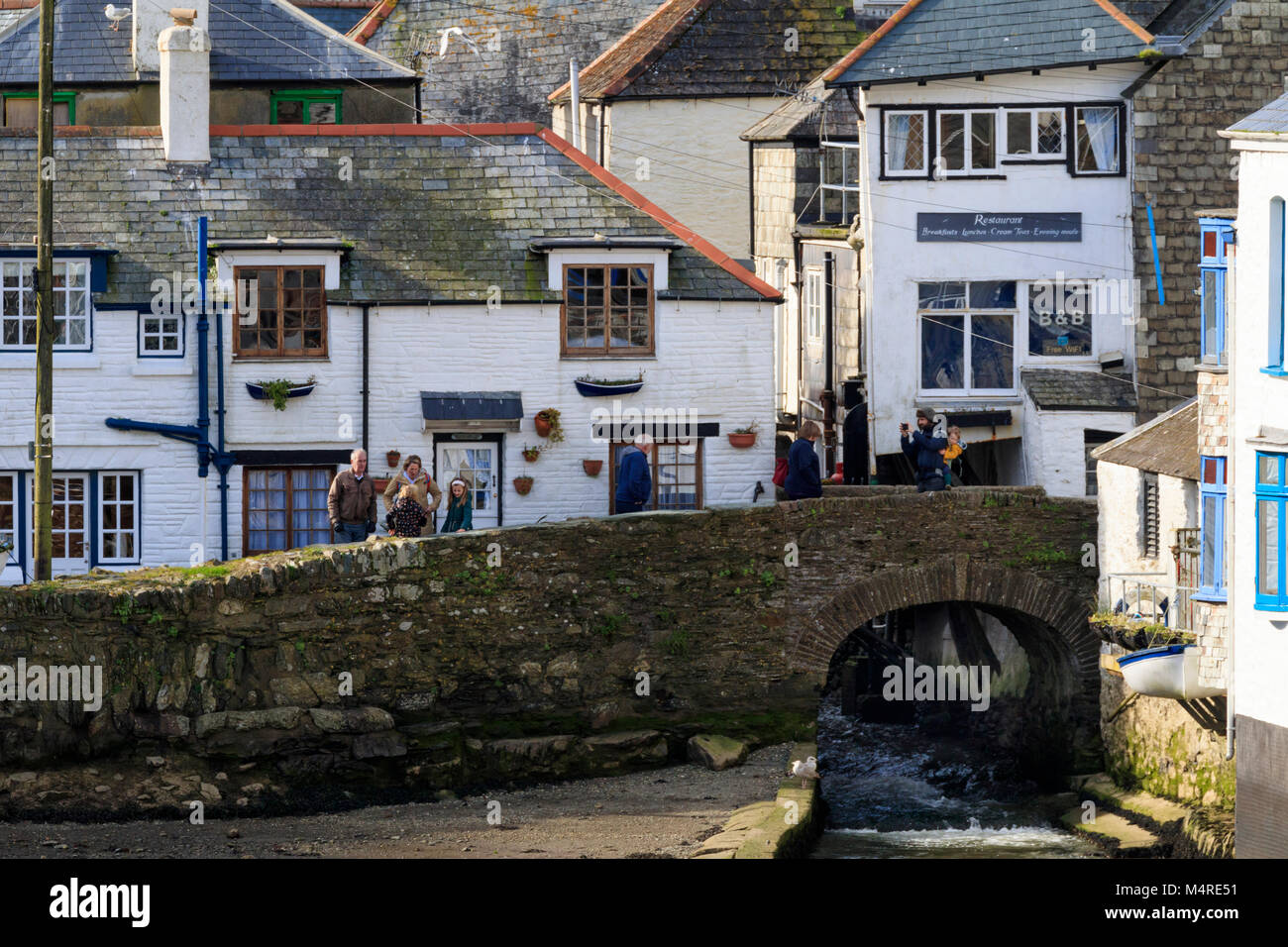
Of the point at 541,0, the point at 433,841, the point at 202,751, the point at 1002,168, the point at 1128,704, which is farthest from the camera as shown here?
the point at 541,0

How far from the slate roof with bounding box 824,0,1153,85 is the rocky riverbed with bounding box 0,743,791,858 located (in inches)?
419

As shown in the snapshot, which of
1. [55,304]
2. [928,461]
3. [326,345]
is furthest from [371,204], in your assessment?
[928,461]

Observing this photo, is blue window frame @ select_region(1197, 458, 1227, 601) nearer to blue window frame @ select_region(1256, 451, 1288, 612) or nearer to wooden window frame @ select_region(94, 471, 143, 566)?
blue window frame @ select_region(1256, 451, 1288, 612)

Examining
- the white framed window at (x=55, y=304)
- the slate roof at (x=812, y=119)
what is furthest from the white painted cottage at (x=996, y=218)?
the white framed window at (x=55, y=304)

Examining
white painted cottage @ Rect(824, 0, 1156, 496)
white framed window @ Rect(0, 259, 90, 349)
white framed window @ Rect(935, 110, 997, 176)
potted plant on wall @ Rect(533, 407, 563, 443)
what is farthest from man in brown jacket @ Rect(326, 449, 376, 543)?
white framed window @ Rect(935, 110, 997, 176)

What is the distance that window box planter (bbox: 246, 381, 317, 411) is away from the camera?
3625 cm

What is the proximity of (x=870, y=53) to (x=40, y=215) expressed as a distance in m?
12.3

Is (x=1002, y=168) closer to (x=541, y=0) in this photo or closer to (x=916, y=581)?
(x=916, y=581)

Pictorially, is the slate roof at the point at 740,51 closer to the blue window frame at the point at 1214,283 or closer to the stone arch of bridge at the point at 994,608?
the stone arch of bridge at the point at 994,608

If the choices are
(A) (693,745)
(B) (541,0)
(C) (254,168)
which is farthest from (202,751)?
(B) (541,0)

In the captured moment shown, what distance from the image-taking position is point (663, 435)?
1458 inches

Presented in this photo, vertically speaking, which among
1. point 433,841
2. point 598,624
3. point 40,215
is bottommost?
point 433,841

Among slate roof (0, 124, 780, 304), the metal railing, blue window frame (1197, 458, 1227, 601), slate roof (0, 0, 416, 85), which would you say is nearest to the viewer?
blue window frame (1197, 458, 1227, 601)

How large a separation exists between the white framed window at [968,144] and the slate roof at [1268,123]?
823cm
